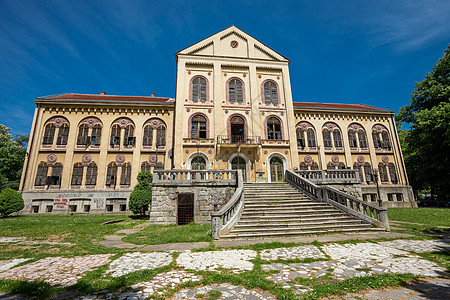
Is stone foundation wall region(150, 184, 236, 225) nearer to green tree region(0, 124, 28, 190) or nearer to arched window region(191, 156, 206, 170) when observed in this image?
arched window region(191, 156, 206, 170)

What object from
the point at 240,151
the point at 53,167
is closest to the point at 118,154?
the point at 53,167

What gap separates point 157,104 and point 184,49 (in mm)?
6937

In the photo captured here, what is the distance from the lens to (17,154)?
28.2m

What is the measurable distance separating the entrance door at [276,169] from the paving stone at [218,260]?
14.4m

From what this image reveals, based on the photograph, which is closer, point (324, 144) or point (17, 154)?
point (324, 144)

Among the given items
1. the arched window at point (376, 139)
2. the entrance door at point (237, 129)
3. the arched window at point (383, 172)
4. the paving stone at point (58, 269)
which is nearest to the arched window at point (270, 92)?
the entrance door at point (237, 129)

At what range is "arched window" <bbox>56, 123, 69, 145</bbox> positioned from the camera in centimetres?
2205

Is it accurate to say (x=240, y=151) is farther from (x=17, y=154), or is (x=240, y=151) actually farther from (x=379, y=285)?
(x=17, y=154)

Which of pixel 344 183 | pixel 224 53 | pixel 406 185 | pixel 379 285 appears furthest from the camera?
pixel 406 185

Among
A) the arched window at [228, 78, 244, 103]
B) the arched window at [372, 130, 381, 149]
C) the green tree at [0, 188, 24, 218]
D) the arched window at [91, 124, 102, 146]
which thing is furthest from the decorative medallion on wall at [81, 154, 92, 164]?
the arched window at [372, 130, 381, 149]

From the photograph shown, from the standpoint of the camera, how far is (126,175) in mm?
21953

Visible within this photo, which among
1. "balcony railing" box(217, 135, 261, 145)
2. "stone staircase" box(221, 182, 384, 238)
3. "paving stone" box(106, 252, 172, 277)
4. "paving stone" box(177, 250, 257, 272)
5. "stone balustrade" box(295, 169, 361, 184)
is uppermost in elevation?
"balcony railing" box(217, 135, 261, 145)

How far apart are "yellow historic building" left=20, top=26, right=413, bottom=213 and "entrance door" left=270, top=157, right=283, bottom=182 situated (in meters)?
0.10

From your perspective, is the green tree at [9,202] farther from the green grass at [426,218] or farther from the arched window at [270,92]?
the green grass at [426,218]
